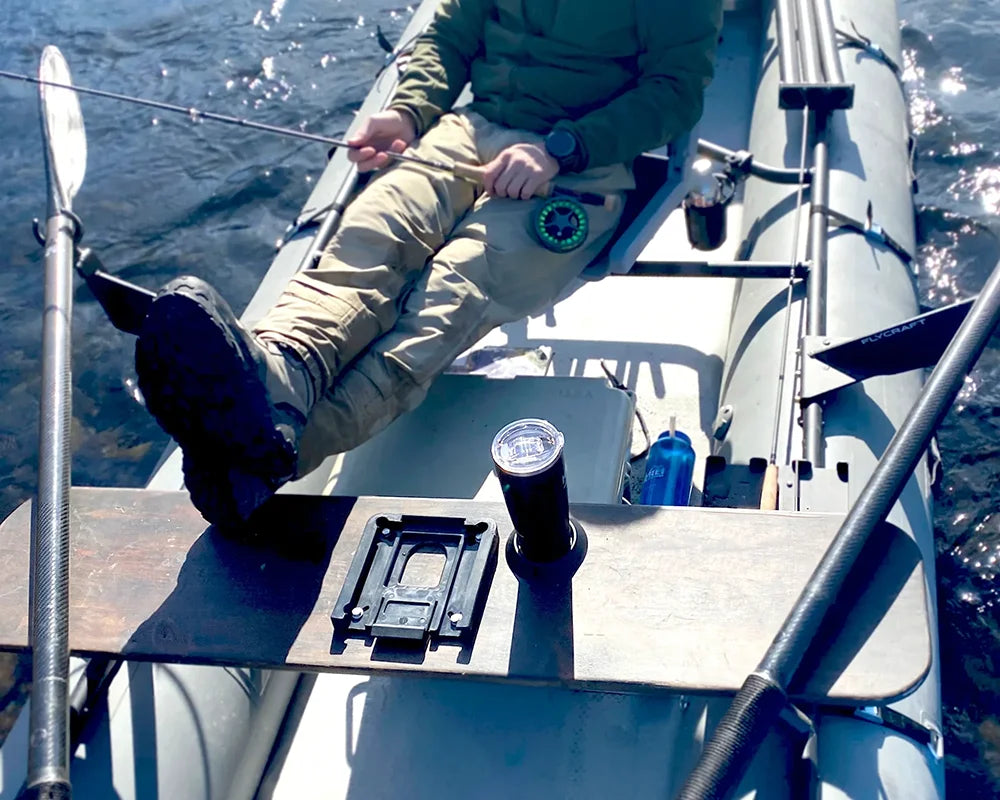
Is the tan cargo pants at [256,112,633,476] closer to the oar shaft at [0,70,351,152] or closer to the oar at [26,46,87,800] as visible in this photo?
the oar shaft at [0,70,351,152]

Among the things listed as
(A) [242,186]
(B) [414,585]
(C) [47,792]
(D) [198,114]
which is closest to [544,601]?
(B) [414,585]

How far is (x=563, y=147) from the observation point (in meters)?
2.60

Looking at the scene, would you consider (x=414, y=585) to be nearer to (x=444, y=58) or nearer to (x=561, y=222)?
(x=561, y=222)

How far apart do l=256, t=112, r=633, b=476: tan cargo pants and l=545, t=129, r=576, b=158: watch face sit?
120mm

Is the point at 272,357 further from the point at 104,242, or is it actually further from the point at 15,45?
the point at 15,45

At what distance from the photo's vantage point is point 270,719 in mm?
2291

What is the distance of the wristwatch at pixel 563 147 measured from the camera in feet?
8.54

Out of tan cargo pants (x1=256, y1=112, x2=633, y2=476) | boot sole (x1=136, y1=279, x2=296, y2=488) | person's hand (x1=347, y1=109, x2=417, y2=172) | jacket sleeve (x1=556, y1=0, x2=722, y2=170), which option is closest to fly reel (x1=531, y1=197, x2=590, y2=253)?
tan cargo pants (x1=256, y1=112, x2=633, y2=476)

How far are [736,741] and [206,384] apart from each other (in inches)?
38.4

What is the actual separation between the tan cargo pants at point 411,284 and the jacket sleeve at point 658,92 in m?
0.12

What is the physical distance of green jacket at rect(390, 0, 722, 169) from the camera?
8.77ft

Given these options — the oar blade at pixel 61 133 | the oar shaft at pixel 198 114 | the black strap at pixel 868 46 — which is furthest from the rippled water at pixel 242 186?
the oar shaft at pixel 198 114

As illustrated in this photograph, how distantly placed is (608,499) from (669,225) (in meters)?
2.00

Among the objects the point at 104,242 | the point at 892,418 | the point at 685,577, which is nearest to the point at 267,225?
the point at 104,242
